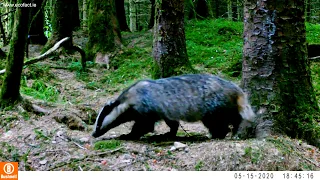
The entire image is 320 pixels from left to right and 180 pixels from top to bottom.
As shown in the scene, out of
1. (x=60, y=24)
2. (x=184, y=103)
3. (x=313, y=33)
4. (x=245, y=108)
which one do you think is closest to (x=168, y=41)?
(x=184, y=103)

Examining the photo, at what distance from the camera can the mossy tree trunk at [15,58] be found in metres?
4.23

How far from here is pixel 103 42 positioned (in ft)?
31.9

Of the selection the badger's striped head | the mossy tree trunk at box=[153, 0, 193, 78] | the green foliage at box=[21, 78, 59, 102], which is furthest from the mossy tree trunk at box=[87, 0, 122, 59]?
the badger's striped head

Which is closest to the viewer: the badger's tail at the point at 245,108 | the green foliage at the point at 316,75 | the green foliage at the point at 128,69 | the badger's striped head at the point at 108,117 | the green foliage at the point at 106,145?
the green foliage at the point at 106,145

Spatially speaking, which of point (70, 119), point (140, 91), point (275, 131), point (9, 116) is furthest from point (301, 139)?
point (9, 116)

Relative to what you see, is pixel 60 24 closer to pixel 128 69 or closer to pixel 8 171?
pixel 128 69

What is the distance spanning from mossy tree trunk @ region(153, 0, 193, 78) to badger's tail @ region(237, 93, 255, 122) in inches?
98.3

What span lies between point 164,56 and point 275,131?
299 centimetres

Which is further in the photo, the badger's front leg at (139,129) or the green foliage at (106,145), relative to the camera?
the badger's front leg at (139,129)

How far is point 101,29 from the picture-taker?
32.1ft

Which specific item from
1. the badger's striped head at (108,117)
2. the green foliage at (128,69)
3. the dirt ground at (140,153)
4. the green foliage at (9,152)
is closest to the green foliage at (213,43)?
the green foliage at (128,69)

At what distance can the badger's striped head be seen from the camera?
4.36 metres

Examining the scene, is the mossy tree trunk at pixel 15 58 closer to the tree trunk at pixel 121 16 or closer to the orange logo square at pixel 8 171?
the orange logo square at pixel 8 171

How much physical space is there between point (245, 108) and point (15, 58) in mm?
2525
